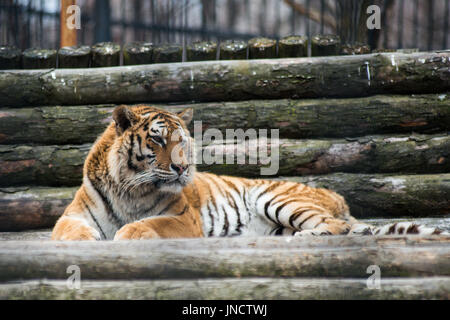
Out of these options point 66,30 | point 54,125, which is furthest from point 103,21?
point 54,125

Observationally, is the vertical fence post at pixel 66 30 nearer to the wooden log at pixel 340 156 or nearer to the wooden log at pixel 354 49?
the wooden log at pixel 340 156

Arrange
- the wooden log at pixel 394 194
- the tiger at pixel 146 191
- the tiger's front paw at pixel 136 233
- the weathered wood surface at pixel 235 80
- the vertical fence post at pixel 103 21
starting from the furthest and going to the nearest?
the vertical fence post at pixel 103 21
the weathered wood surface at pixel 235 80
the wooden log at pixel 394 194
the tiger at pixel 146 191
the tiger's front paw at pixel 136 233

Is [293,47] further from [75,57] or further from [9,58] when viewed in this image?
[9,58]

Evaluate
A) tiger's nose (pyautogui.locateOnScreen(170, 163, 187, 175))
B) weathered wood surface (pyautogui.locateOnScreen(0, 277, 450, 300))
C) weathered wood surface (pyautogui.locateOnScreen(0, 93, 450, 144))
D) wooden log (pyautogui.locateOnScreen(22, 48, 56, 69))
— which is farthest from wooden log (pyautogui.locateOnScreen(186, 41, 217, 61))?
weathered wood surface (pyautogui.locateOnScreen(0, 277, 450, 300))

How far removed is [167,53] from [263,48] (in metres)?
0.77

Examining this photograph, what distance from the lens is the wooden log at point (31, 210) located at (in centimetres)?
352

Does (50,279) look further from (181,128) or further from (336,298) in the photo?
(181,128)

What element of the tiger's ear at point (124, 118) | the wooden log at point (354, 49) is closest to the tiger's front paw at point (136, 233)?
the tiger's ear at point (124, 118)

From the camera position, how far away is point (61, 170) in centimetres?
364

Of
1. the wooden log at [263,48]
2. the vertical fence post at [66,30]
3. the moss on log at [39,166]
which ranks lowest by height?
the moss on log at [39,166]

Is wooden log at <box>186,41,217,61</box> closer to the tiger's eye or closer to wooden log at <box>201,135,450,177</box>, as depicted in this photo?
wooden log at <box>201,135,450,177</box>

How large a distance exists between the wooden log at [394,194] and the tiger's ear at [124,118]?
4.85 feet

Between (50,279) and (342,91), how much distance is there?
2.67 meters

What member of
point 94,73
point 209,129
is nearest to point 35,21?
point 94,73
